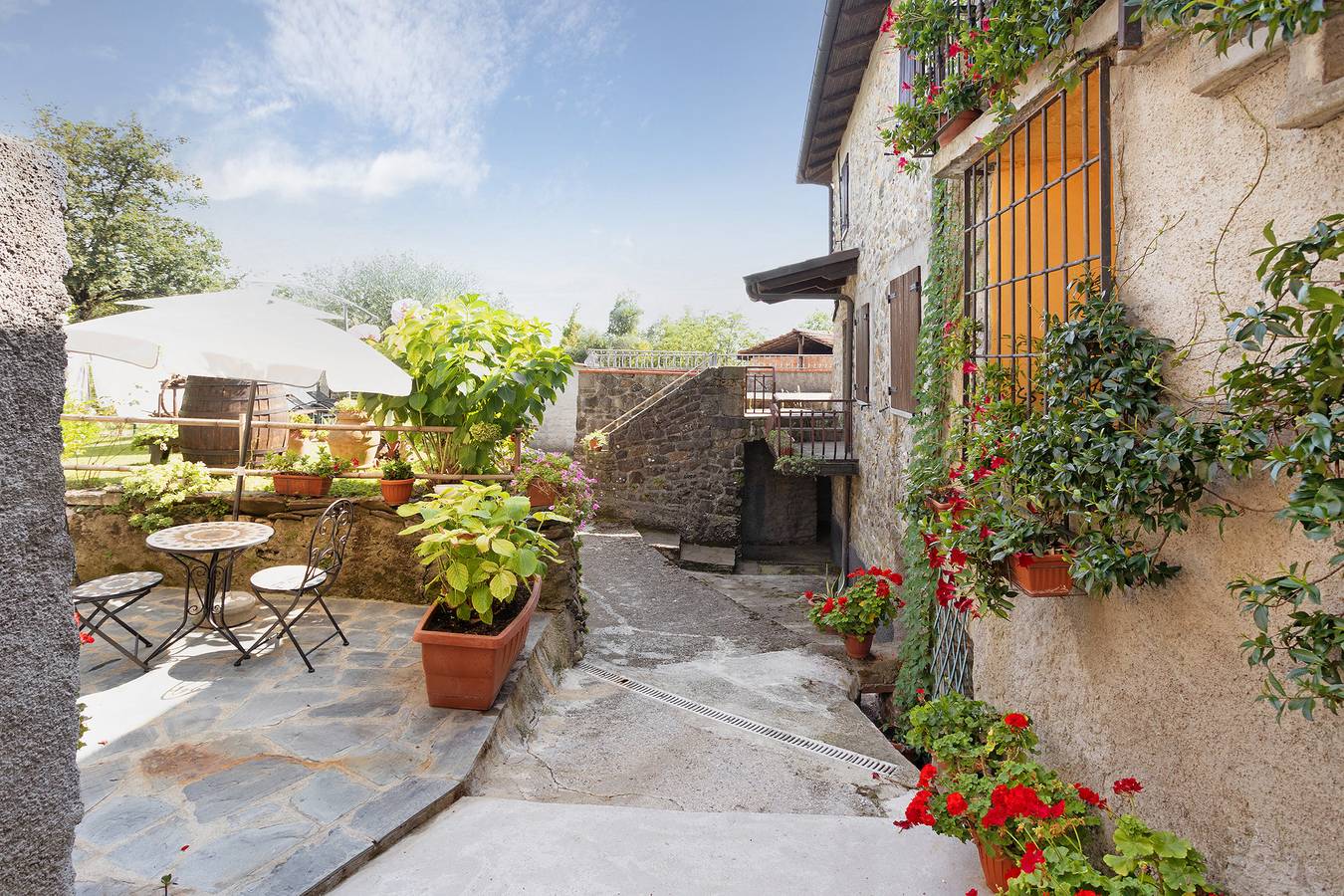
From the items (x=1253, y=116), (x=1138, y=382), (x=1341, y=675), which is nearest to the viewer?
(x=1341, y=675)

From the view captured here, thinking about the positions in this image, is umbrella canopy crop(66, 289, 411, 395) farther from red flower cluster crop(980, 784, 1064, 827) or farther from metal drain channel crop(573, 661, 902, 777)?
red flower cluster crop(980, 784, 1064, 827)

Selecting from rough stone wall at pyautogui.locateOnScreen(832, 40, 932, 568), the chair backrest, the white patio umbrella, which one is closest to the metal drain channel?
the chair backrest

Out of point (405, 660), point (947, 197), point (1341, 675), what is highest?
point (947, 197)

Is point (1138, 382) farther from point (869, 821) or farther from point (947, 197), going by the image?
point (947, 197)

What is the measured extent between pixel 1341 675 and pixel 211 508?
5926mm

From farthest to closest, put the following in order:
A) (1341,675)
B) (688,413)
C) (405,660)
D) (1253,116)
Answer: (688,413) → (405,660) → (1253,116) → (1341,675)

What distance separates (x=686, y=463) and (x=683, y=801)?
28.4 feet

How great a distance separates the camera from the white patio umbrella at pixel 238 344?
4.03 metres

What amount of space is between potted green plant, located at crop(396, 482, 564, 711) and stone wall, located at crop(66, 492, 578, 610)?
1412 millimetres

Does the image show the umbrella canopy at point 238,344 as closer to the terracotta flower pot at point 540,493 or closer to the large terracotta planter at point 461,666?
the terracotta flower pot at point 540,493

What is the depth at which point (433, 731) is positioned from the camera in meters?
3.22

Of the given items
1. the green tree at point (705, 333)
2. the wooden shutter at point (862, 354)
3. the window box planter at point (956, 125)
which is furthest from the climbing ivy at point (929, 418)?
the green tree at point (705, 333)

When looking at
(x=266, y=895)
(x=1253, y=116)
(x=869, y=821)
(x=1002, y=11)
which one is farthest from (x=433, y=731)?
(x=1002, y=11)

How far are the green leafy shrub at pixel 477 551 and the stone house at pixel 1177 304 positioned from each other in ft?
7.95
